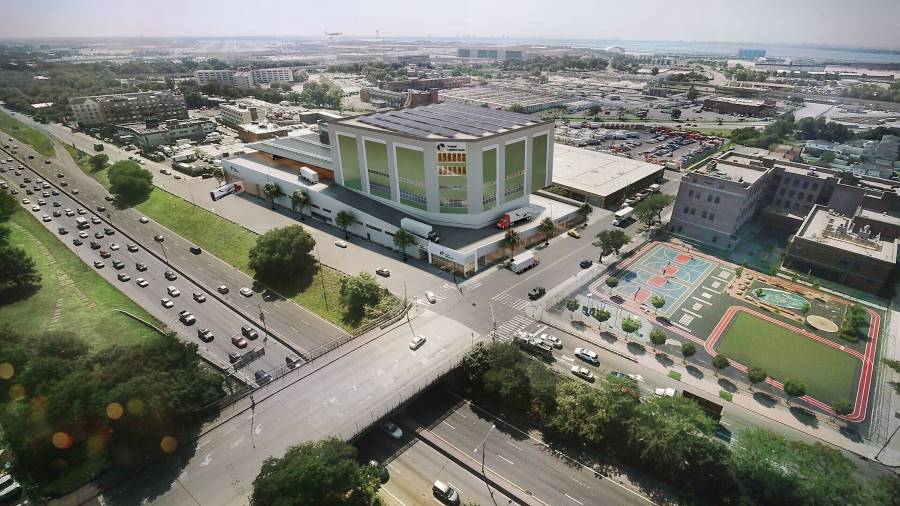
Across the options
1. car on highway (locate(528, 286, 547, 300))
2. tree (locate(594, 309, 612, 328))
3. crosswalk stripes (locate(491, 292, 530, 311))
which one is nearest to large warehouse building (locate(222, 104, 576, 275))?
crosswalk stripes (locate(491, 292, 530, 311))

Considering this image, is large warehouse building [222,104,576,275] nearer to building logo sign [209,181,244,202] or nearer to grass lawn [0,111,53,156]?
building logo sign [209,181,244,202]

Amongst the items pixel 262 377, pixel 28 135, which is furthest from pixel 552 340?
pixel 28 135

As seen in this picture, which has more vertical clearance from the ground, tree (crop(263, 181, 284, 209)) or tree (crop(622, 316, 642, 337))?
tree (crop(263, 181, 284, 209))

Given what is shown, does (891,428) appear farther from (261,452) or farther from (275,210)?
(275,210)

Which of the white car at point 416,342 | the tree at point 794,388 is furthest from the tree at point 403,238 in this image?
the tree at point 794,388

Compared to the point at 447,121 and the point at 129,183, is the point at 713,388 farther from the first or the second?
the point at 129,183

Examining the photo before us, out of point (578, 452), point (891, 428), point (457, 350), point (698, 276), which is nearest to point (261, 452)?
point (457, 350)

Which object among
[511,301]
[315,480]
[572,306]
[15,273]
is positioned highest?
[315,480]
